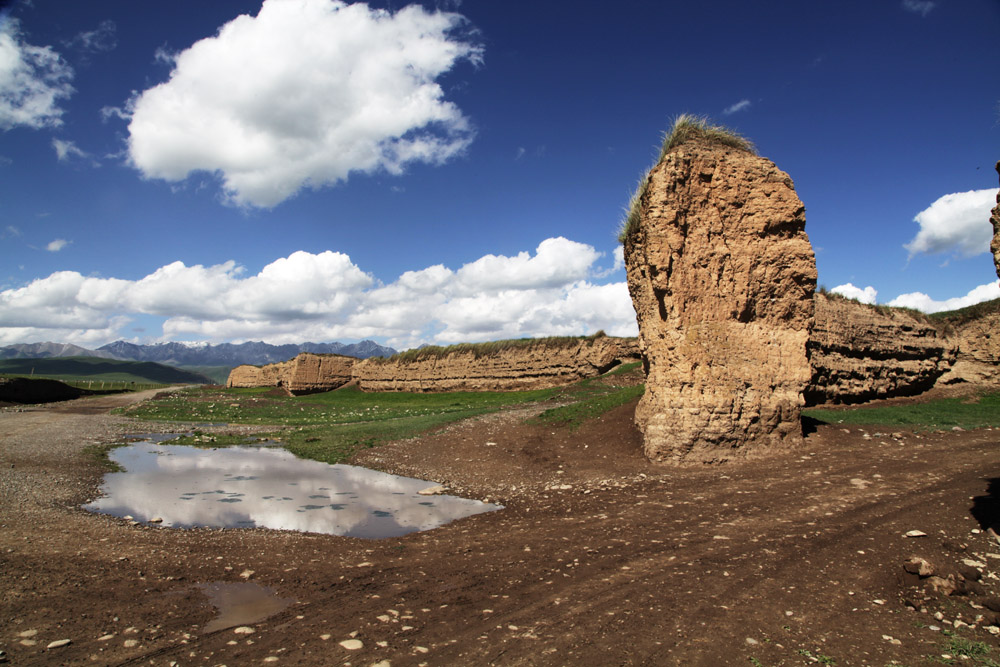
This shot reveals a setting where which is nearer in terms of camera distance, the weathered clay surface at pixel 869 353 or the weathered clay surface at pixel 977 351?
the weathered clay surface at pixel 869 353

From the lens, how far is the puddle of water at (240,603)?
520 cm

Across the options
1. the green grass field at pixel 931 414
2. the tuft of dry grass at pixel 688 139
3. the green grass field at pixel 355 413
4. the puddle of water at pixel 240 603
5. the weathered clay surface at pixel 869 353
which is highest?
the tuft of dry grass at pixel 688 139

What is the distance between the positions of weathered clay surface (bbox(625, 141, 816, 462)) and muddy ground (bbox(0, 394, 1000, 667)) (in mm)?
2046

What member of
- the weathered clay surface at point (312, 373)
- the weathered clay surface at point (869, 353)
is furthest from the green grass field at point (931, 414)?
the weathered clay surface at point (312, 373)

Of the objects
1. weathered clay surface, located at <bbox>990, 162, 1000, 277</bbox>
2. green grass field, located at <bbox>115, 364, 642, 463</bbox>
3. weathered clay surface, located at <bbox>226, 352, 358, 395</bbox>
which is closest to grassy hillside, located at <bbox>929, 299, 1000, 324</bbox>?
green grass field, located at <bbox>115, 364, 642, 463</bbox>

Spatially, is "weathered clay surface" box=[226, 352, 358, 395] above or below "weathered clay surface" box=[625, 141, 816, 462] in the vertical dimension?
below

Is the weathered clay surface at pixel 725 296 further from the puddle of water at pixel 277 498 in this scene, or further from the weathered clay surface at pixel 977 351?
the weathered clay surface at pixel 977 351

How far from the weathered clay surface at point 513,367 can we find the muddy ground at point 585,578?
91.1 feet

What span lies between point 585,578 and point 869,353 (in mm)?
19856

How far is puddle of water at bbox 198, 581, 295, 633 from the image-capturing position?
520 cm

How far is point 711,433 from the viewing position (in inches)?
488

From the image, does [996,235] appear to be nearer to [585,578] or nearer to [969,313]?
[585,578]

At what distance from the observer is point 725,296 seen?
1344 centimetres

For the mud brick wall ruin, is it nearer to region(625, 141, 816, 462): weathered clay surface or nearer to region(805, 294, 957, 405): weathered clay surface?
region(805, 294, 957, 405): weathered clay surface
